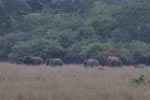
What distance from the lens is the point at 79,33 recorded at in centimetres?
4184

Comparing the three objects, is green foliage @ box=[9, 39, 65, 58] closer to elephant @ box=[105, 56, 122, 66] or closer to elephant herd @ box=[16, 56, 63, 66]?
elephant herd @ box=[16, 56, 63, 66]

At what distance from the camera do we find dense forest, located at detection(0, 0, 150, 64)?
38.3 metres

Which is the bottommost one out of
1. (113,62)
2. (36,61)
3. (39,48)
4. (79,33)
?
(39,48)

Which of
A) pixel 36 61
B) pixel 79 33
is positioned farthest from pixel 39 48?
pixel 36 61

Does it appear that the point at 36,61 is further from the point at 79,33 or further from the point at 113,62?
the point at 79,33

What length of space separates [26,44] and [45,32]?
3.84m

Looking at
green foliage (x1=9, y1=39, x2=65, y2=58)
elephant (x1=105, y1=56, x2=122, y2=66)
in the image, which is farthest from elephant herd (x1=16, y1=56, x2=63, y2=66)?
green foliage (x1=9, y1=39, x2=65, y2=58)

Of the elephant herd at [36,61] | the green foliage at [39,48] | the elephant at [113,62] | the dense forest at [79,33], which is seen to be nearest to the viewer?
the elephant at [113,62]

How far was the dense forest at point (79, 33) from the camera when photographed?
1510 inches

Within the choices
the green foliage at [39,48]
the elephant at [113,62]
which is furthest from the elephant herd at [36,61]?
the green foliage at [39,48]

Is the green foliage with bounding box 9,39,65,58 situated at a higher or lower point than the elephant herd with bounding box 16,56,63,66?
lower

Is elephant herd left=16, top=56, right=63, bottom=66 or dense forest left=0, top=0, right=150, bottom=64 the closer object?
elephant herd left=16, top=56, right=63, bottom=66

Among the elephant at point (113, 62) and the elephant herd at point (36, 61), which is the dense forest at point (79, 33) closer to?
the elephant at point (113, 62)

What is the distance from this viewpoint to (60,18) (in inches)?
1764
